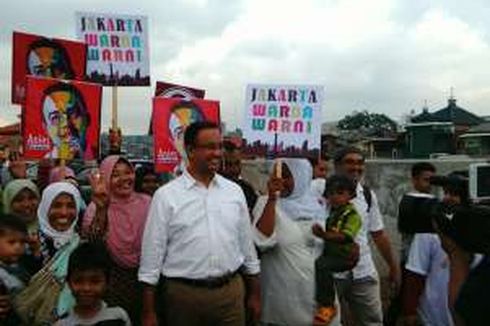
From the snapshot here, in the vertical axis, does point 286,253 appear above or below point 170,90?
below

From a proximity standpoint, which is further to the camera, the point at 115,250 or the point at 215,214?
the point at 115,250

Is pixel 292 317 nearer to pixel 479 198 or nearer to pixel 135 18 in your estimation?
pixel 479 198

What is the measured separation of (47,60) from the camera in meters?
7.03

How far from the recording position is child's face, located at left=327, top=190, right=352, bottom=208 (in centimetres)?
579

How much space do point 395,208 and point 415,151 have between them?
14.2 m

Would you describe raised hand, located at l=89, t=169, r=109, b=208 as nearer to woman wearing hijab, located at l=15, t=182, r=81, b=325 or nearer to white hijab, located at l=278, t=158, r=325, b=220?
woman wearing hijab, located at l=15, t=182, r=81, b=325

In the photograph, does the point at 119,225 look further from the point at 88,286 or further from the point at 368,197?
the point at 368,197

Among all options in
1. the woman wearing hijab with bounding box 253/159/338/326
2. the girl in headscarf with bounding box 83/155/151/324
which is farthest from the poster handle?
→ the woman wearing hijab with bounding box 253/159/338/326

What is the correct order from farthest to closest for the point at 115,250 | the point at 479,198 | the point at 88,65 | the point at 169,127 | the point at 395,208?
1. the point at 395,208
2. the point at 88,65
3. the point at 169,127
4. the point at 115,250
5. the point at 479,198

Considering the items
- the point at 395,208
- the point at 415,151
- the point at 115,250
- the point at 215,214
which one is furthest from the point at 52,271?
the point at 415,151

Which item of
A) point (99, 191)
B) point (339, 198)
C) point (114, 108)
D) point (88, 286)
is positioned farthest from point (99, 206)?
point (114, 108)

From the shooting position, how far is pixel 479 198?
3018 millimetres

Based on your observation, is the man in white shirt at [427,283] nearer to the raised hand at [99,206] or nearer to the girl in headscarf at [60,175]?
the raised hand at [99,206]

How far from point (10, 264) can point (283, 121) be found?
7.51 ft
